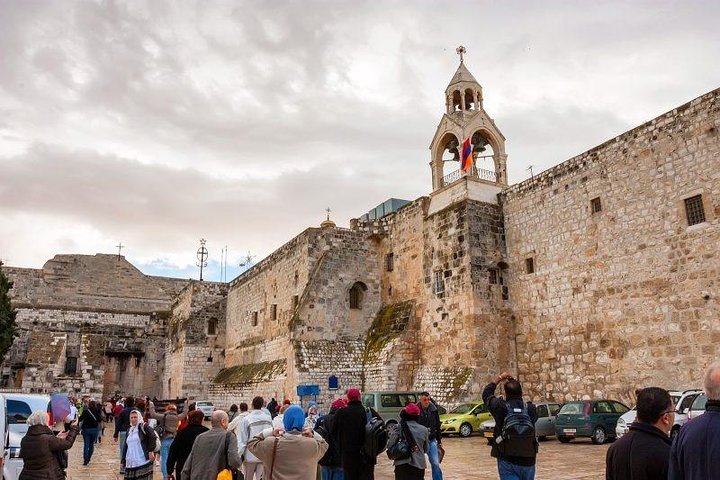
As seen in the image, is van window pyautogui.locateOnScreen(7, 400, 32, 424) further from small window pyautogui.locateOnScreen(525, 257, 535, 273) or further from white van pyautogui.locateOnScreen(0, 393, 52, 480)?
small window pyautogui.locateOnScreen(525, 257, 535, 273)

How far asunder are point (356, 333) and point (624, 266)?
1178cm

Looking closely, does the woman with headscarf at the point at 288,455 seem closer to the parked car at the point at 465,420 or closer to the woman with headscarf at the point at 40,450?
the woman with headscarf at the point at 40,450

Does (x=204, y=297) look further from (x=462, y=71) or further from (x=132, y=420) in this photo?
(x=132, y=420)

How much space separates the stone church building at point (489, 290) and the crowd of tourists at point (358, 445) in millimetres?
9770

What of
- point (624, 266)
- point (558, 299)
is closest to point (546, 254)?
point (558, 299)

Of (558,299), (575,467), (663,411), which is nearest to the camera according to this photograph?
(663,411)

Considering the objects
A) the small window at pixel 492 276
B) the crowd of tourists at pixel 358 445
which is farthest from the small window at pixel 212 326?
the crowd of tourists at pixel 358 445

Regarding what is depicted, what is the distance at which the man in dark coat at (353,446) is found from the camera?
22.7 ft

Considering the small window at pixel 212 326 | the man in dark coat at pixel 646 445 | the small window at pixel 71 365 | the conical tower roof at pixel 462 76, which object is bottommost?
the man in dark coat at pixel 646 445

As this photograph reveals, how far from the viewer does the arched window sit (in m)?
25.5

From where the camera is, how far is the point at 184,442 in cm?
644

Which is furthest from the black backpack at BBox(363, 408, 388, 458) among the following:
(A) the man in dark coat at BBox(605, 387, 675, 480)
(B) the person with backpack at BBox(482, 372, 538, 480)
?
(A) the man in dark coat at BBox(605, 387, 675, 480)

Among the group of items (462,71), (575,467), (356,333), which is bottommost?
(575,467)

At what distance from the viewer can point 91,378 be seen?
3206 cm
